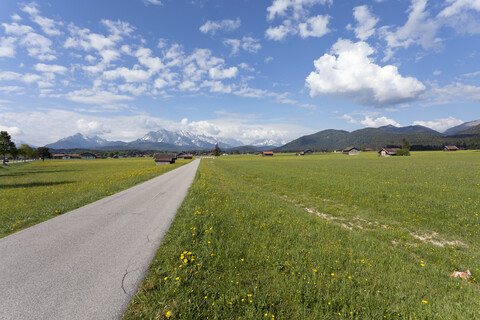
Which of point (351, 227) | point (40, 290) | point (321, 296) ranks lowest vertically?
point (351, 227)

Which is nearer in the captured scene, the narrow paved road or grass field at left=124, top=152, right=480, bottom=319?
the narrow paved road

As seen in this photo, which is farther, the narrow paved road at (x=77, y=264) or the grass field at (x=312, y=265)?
the grass field at (x=312, y=265)

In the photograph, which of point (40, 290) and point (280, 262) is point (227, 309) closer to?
point (280, 262)

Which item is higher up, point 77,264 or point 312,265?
point 77,264

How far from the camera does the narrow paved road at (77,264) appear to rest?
13.1 feet

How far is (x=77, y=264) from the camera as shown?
559 cm

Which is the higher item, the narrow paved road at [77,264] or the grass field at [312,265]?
the narrow paved road at [77,264]

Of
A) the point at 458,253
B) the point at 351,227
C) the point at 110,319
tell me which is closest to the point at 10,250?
the point at 110,319

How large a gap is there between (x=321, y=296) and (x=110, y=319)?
16.2 feet

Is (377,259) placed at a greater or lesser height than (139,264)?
lesser

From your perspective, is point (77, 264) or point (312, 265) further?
point (312, 265)

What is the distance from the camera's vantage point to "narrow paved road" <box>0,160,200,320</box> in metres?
3.98

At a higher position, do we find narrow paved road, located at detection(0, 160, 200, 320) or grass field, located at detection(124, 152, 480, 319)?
narrow paved road, located at detection(0, 160, 200, 320)

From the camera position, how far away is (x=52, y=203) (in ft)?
43.6
